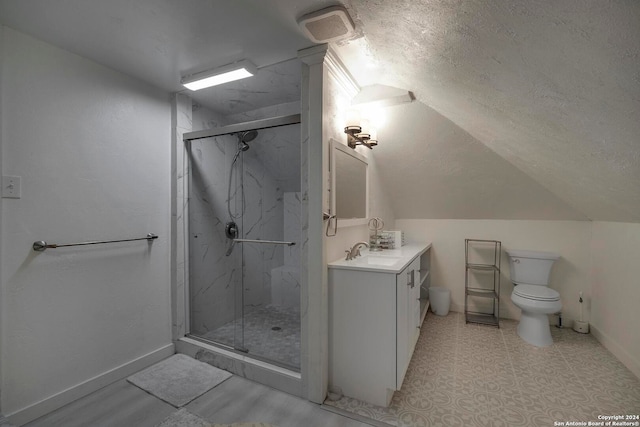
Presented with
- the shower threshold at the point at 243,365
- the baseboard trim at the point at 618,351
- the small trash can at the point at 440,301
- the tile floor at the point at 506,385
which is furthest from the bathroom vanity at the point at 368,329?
the baseboard trim at the point at 618,351

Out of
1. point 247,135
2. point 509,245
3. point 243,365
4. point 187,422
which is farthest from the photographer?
point 509,245

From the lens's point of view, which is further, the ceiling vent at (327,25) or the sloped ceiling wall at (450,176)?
the sloped ceiling wall at (450,176)

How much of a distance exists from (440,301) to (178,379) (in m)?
2.74

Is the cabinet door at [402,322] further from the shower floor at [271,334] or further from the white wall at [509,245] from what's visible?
the white wall at [509,245]

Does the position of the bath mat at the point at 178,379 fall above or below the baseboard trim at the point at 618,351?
below

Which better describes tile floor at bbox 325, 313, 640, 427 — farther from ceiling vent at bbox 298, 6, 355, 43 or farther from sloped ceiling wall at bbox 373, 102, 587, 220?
ceiling vent at bbox 298, 6, 355, 43

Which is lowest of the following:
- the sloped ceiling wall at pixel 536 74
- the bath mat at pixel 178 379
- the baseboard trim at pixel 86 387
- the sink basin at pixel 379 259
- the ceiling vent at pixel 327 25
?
the bath mat at pixel 178 379

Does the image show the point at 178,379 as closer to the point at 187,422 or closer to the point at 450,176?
the point at 187,422

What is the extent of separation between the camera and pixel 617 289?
2.35 metres

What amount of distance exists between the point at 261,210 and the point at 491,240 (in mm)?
2630

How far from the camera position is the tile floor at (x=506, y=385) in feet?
5.44

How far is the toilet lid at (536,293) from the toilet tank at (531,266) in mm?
164

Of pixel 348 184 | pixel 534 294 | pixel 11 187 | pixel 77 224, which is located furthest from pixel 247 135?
pixel 534 294

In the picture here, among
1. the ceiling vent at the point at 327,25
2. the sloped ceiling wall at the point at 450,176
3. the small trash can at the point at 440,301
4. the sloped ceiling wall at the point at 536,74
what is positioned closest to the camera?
the sloped ceiling wall at the point at 536,74
